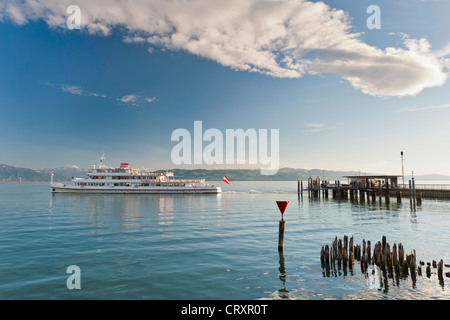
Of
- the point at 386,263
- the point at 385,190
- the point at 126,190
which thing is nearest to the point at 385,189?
the point at 385,190

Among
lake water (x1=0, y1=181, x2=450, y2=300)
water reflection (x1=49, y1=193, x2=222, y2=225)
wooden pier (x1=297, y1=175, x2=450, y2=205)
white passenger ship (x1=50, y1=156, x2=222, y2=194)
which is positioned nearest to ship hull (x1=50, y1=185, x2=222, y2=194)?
white passenger ship (x1=50, y1=156, x2=222, y2=194)

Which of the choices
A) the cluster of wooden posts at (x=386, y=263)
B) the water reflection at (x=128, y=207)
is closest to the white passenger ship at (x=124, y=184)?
the water reflection at (x=128, y=207)

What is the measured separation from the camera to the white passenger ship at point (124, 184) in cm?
7712

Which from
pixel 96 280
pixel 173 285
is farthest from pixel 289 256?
pixel 96 280

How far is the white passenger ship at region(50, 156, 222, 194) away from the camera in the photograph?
77.1m

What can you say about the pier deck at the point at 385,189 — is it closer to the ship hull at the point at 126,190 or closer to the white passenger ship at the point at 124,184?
the white passenger ship at the point at 124,184

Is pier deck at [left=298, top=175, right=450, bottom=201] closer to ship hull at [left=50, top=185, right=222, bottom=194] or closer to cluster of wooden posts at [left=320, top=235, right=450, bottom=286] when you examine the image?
ship hull at [left=50, top=185, right=222, bottom=194]

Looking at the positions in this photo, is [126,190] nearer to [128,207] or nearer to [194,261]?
[128,207]

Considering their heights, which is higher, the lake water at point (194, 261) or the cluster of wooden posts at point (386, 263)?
the cluster of wooden posts at point (386, 263)

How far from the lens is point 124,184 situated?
79.0m

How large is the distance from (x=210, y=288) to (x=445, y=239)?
20547 millimetres

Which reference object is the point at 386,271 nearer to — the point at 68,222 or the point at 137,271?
the point at 137,271

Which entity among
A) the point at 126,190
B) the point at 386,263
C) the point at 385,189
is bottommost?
the point at 386,263
